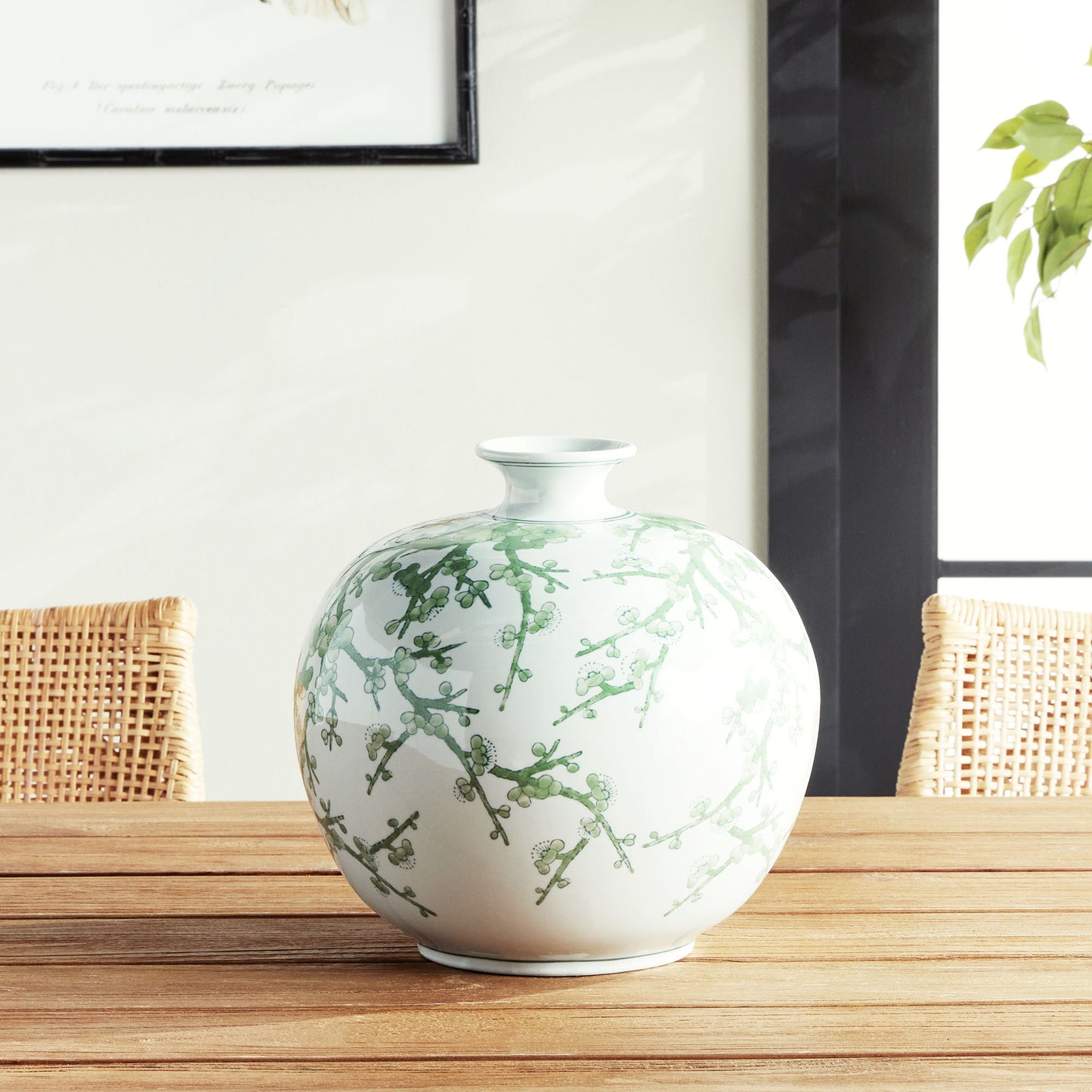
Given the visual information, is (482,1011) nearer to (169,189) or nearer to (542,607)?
(542,607)

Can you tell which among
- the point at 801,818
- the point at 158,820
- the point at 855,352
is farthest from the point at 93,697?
the point at 855,352

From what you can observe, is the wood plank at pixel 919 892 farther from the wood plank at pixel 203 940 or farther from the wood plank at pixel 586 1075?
the wood plank at pixel 586 1075

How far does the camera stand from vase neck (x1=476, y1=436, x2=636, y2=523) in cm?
62

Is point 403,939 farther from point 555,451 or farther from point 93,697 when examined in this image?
point 93,697

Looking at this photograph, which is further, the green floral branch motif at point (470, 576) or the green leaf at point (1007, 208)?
the green leaf at point (1007, 208)

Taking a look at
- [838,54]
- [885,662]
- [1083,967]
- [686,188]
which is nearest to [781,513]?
[885,662]

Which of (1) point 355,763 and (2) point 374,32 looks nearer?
(1) point 355,763

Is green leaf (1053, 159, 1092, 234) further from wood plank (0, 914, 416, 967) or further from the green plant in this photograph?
wood plank (0, 914, 416, 967)

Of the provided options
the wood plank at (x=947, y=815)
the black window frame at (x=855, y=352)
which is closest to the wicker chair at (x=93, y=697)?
the wood plank at (x=947, y=815)

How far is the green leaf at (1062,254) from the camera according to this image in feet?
4.70

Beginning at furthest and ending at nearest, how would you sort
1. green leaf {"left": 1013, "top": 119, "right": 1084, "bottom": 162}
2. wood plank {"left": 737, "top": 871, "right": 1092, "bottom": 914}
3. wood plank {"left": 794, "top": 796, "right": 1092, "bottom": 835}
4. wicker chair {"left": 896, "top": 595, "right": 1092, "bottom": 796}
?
green leaf {"left": 1013, "top": 119, "right": 1084, "bottom": 162} → wicker chair {"left": 896, "top": 595, "right": 1092, "bottom": 796} → wood plank {"left": 794, "top": 796, "right": 1092, "bottom": 835} → wood plank {"left": 737, "top": 871, "right": 1092, "bottom": 914}

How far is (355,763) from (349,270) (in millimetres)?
1215

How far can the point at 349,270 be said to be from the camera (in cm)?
169

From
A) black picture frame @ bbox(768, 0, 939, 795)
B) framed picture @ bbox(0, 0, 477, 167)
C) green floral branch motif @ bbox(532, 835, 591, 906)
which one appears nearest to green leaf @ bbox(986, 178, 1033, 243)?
black picture frame @ bbox(768, 0, 939, 795)
